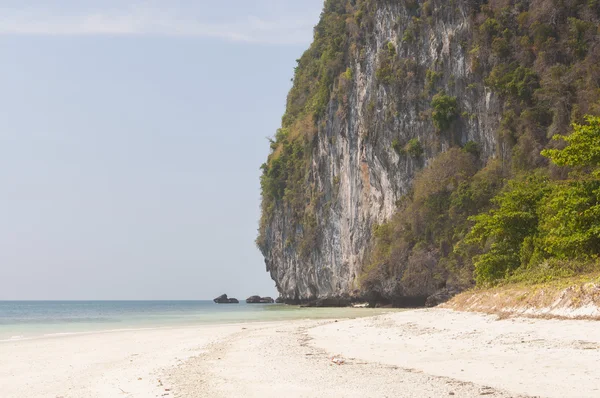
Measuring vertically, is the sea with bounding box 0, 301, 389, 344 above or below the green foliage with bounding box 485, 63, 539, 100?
below

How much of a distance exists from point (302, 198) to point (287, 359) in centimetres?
5327

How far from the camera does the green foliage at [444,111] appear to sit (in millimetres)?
43188

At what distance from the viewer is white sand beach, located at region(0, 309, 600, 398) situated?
8.02 metres

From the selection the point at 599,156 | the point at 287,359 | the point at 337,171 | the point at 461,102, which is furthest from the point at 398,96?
the point at 287,359

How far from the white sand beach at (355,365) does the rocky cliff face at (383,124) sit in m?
27.8

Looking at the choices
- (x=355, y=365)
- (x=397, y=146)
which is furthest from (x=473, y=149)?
(x=355, y=365)

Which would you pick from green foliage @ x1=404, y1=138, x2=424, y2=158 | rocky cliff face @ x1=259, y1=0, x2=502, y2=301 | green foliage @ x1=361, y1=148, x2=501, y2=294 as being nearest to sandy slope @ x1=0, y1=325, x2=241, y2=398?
green foliage @ x1=361, y1=148, x2=501, y2=294

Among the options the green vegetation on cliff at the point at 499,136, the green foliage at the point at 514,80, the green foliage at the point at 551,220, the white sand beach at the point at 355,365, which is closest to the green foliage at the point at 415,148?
the green vegetation on cliff at the point at 499,136

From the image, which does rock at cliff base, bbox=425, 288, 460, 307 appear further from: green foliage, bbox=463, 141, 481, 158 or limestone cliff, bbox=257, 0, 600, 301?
green foliage, bbox=463, 141, 481, 158

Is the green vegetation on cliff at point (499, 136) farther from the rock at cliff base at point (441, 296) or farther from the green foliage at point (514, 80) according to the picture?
the rock at cliff base at point (441, 296)

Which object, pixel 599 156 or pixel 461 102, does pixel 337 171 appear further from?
pixel 599 156

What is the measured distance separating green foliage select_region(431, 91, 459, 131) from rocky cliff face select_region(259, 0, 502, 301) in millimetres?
272

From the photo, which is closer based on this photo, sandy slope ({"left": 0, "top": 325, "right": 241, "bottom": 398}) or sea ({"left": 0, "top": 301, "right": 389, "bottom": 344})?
sandy slope ({"left": 0, "top": 325, "right": 241, "bottom": 398})

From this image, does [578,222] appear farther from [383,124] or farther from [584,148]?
[383,124]
